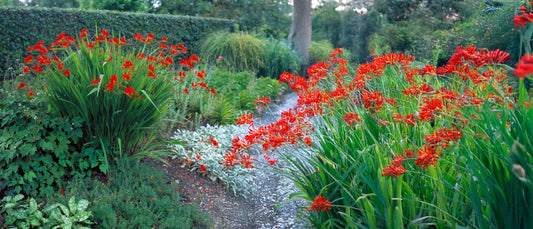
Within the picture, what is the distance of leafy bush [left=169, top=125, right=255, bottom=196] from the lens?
160 inches

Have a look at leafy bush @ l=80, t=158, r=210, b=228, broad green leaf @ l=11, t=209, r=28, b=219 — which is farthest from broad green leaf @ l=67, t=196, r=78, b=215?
broad green leaf @ l=11, t=209, r=28, b=219

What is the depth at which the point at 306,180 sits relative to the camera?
8.86 feet

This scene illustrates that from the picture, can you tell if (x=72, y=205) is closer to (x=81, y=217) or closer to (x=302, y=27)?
(x=81, y=217)

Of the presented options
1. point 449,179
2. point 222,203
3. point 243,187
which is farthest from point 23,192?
point 449,179

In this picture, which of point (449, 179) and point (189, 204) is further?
point (189, 204)

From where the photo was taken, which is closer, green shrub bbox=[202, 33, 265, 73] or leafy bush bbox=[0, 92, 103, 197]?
leafy bush bbox=[0, 92, 103, 197]

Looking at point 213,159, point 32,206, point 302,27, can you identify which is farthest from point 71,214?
point 302,27

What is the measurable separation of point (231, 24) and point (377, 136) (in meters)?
11.5

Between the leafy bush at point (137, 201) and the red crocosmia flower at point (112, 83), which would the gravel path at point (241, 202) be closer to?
the leafy bush at point (137, 201)

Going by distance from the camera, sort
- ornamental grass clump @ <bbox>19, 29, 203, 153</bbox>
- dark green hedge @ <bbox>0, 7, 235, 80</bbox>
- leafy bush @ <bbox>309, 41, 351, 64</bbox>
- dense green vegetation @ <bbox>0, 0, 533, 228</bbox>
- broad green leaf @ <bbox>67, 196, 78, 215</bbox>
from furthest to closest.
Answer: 1. leafy bush @ <bbox>309, 41, 351, 64</bbox>
2. dark green hedge @ <bbox>0, 7, 235, 80</bbox>
3. ornamental grass clump @ <bbox>19, 29, 203, 153</bbox>
4. broad green leaf @ <bbox>67, 196, 78, 215</bbox>
5. dense green vegetation @ <bbox>0, 0, 533, 228</bbox>

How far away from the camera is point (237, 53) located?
33.8ft

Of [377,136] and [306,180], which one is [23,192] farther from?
[377,136]

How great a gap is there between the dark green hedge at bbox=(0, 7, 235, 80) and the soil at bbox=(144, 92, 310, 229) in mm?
3598

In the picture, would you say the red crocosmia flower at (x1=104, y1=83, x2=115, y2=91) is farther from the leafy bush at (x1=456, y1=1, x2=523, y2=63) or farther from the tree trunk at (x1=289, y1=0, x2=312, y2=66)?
the tree trunk at (x1=289, y1=0, x2=312, y2=66)
